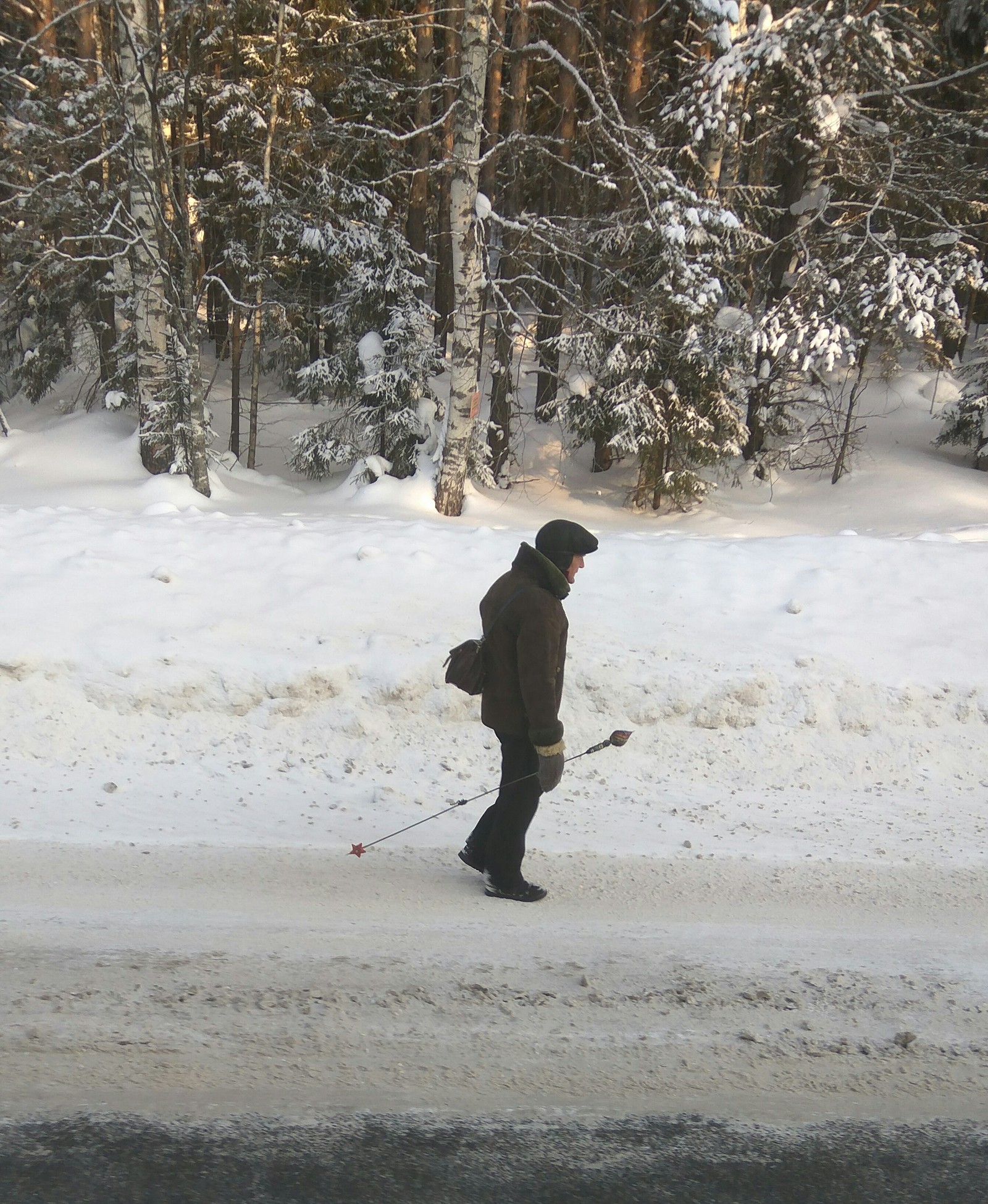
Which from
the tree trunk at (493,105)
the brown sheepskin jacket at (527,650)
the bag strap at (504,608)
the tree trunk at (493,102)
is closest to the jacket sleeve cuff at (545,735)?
the brown sheepskin jacket at (527,650)

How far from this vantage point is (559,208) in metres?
15.1

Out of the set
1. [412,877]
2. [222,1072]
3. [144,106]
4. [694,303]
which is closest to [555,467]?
[694,303]

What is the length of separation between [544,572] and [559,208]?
12902mm

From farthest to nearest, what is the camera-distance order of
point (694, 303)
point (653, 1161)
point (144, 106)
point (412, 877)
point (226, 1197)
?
1. point (694, 303)
2. point (144, 106)
3. point (412, 877)
4. point (653, 1161)
5. point (226, 1197)

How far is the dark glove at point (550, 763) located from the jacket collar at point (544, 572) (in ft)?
2.20

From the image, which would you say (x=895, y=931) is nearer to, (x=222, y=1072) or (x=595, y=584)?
(x=222, y=1072)

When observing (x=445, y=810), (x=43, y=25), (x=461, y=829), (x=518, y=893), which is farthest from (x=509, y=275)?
(x=518, y=893)

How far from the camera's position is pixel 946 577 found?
728cm

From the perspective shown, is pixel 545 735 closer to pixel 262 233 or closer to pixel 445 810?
pixel 445 810

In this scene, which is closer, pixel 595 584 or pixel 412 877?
pixel 412 877

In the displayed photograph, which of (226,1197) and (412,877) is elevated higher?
(226,1197)

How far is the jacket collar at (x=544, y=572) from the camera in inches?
158

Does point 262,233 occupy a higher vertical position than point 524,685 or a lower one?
higher

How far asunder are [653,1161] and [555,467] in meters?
14.5
